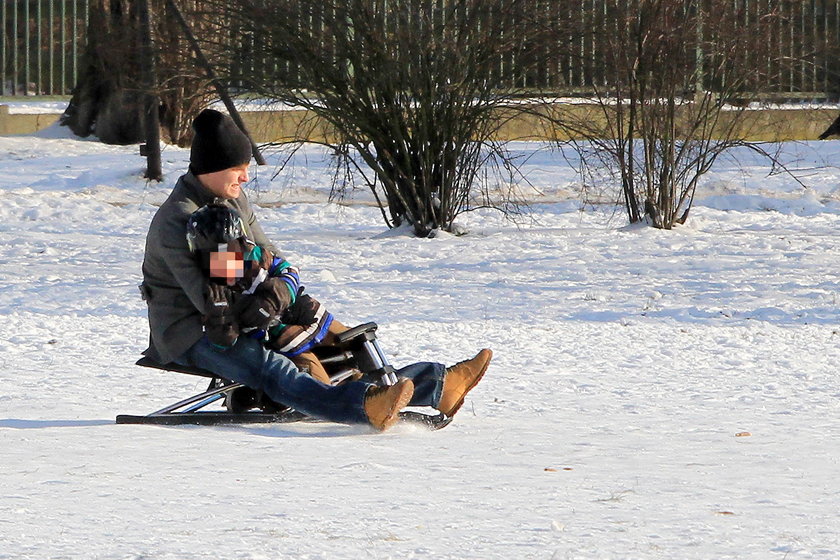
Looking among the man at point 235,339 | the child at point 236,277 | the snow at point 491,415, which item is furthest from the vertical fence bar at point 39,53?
the child at point 236,277

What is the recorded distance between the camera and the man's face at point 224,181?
541cm

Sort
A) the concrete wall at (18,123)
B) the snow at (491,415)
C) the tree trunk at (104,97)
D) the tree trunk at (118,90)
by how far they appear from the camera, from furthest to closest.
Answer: the concrete wall at (18,123), the tree trunk at (104,97), the tree trunk at (118,90), the snow at (491,415)

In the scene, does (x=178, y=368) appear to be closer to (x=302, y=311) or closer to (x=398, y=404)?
(x=302, y=311)

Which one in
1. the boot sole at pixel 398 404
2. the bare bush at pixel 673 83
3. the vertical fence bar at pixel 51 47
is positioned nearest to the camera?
the boot sole at pixel 398 404

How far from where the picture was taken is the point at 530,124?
1451 cm

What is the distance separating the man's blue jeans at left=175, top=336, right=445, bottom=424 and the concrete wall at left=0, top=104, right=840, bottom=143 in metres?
7.62

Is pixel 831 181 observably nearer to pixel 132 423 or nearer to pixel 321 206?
pixel 321 206

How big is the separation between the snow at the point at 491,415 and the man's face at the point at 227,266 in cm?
59

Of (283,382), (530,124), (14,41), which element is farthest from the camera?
(14,41)

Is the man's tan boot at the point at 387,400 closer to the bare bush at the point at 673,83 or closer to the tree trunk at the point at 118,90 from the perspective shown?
the bare bush at the point at 673,83

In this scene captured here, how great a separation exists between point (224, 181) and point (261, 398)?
0.85 metres

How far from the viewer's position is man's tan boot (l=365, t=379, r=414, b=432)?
510 centimetres

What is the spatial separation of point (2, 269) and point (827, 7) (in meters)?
14.1

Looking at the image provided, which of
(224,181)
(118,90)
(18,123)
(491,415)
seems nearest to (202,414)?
(224,181)
